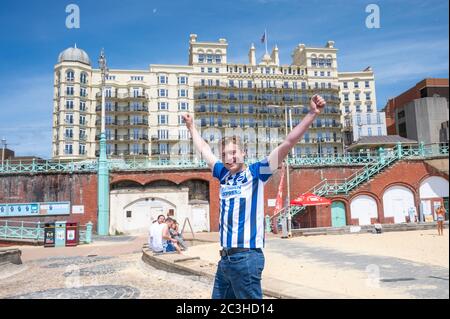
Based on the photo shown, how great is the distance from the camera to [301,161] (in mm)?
34219

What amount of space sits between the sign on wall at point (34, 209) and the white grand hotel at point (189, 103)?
3784 cm

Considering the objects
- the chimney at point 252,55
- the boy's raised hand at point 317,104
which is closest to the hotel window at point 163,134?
the chimney at point 252,55

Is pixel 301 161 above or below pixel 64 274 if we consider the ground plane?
above

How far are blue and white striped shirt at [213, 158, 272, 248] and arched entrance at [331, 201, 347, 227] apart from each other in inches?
1101

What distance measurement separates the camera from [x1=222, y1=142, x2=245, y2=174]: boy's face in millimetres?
3406

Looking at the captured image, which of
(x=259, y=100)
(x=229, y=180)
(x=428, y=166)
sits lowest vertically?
(x=229, y=180)

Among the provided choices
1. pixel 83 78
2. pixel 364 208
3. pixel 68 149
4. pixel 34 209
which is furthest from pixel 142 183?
pixel 83 78

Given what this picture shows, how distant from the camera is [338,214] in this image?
29938 mm

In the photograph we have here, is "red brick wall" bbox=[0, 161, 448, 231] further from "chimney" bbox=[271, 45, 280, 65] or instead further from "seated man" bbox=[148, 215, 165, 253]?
"chimney" bbox=[271, 45, 280, 65]

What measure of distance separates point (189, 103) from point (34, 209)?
4644 cm
